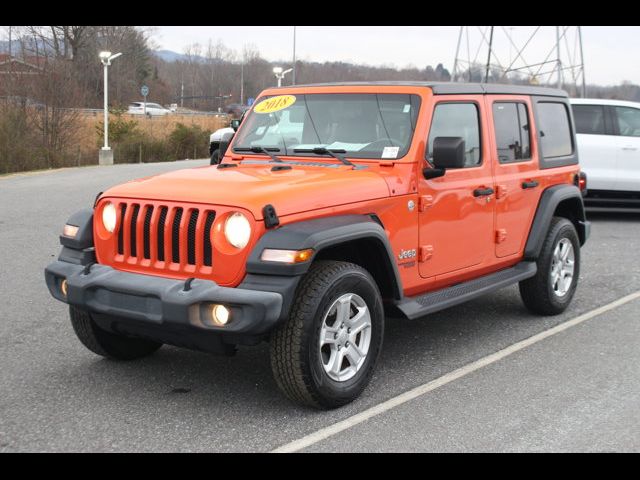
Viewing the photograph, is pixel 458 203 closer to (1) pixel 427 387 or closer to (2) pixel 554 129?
(1) pixel 427 387

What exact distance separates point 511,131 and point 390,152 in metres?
1.50

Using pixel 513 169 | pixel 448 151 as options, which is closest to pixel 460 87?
pixel 513 169

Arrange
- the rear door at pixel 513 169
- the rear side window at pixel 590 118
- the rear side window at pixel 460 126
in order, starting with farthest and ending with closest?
1. the rear side window at pixel 590 118
2. the rear door at pixel 513 169
3. the rear side window at pixel 460 126

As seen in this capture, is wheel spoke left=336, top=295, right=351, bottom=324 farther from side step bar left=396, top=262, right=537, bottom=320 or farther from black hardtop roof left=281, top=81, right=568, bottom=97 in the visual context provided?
black hardtop roof left=281, top=81, right=568, bottom=97

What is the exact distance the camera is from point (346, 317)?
4.46 meters

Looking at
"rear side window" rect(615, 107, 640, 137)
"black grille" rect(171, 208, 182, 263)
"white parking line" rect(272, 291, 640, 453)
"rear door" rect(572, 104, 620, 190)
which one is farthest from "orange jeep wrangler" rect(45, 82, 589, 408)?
"rear side window" rect(615, 107, 640, 137)

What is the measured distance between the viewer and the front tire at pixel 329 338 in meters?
4.16

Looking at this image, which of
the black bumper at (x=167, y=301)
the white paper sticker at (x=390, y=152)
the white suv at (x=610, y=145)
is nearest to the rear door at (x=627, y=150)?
A: the white suv at (x=610, y=145)

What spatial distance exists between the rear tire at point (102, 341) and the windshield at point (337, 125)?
163 cm

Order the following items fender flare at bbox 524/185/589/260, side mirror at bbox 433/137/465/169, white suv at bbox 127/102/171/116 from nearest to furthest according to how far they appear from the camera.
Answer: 1. side mirror at bbox 433/137/465/169
2. fender flare at bbox 524/185/589/260
3. white suv at bbox 127/102/171/116

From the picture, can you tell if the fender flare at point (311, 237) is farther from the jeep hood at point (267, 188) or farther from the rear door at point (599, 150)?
the rear door at point (599, 150)

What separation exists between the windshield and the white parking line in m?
1.48

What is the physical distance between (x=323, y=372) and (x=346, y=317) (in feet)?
1.19

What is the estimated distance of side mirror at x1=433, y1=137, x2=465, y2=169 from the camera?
491 cm
